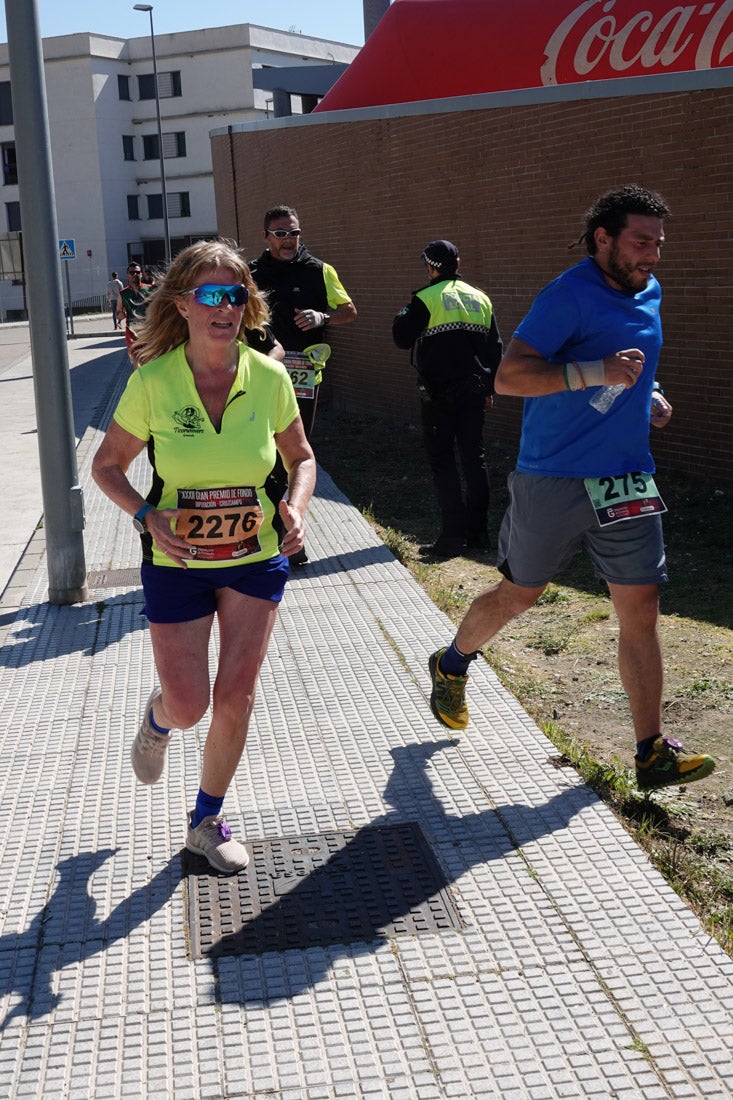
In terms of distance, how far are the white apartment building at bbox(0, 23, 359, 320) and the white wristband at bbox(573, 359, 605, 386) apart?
60.8m

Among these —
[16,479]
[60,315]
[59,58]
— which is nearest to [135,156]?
[59,58]

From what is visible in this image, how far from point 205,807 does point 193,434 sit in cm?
117

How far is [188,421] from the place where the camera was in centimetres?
370

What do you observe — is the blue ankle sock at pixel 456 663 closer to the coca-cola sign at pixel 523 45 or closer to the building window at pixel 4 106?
the coca-cola sign at pixel 523 45

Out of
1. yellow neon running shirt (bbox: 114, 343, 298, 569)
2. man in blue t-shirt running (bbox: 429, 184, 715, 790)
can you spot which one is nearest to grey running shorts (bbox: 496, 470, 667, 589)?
man in blue t-shirt running (bbox: 429, 184, 715, 790)

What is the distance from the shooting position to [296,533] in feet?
12.4

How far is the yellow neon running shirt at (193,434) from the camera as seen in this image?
370 cm

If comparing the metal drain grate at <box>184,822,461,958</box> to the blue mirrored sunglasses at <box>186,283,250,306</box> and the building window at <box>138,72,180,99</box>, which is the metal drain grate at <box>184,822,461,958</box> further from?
the building window at <box>138,72,180,99</box>

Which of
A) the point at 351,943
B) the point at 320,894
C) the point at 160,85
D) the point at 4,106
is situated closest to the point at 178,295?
the point at 320,894

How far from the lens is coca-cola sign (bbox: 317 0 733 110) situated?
10.9m

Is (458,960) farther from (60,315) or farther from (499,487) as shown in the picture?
(499,487)

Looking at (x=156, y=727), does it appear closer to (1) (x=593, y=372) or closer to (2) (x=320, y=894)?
(2) (x=320, y=894)

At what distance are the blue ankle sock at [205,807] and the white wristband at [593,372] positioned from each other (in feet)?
5.85

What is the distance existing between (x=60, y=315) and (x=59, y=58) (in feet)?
199
